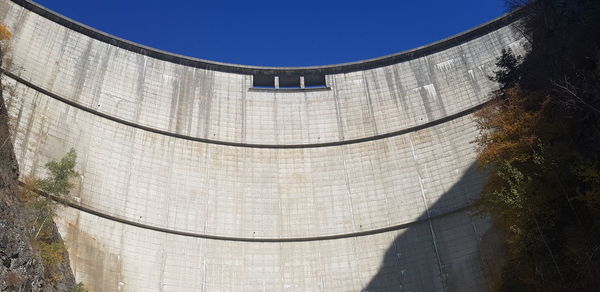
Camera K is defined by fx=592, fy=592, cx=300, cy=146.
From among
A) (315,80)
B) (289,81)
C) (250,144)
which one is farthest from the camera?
(289,81)

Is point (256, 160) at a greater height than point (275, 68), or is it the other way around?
point (275, 68)

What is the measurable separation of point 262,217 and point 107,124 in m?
8.14

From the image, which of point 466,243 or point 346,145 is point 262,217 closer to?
point 346,145

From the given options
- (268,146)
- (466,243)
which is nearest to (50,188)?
(268,146)

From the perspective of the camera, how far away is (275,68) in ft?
101

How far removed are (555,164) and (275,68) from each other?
17.2 m

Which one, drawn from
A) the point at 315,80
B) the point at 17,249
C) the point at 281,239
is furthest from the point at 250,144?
the point at 17,249

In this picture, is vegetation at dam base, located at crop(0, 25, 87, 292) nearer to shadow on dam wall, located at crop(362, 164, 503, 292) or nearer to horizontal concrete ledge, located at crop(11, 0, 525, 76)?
horizontal concrete ledge, located at crop(11, 0, 525, 76)

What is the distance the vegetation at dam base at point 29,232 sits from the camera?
52.1 ft

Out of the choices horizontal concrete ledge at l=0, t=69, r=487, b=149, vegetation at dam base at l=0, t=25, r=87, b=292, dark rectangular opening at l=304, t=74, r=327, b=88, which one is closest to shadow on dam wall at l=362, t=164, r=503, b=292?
horizontal concrete ledge at l=0, t=69, r=487, b=149

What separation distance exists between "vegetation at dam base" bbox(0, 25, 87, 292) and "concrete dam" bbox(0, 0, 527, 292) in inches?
91.4

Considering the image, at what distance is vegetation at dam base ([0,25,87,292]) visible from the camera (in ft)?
52.1

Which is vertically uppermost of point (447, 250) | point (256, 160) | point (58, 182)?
point (256, 160)

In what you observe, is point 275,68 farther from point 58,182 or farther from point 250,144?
point 58,182
